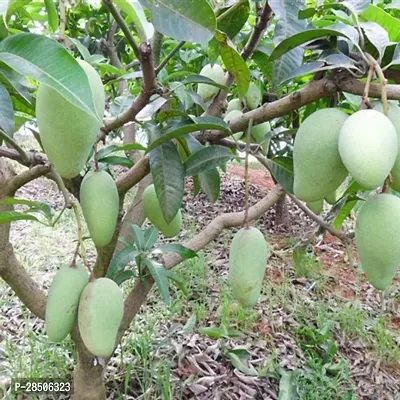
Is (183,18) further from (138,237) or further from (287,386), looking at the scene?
(287,386)

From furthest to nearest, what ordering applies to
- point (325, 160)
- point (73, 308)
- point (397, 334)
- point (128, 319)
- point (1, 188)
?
1. point (397, 334)
2. point (128, 319)
3. point (1, 188)
4. point (73, 308)
5. point (325, 160)

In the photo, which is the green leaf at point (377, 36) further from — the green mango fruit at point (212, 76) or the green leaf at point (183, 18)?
the green mango fruit at point (212, 76)

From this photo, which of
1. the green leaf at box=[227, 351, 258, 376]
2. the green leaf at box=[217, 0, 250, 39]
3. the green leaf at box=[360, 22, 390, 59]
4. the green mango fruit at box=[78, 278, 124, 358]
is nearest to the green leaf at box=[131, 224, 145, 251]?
the green mango fruit at box=[78, 278, 124, 358]

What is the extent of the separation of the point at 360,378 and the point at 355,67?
5.41 ft

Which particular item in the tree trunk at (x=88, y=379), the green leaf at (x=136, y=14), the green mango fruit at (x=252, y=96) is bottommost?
the tree trunk at (x=88, y=379)

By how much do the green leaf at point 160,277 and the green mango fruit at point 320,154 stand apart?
611mm

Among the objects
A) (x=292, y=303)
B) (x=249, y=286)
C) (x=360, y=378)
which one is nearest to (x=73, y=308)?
(x=249, y=286)

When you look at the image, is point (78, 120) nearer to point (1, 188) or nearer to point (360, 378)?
point (1, 188)

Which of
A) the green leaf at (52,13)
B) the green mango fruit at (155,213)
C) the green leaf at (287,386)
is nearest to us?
the green leaf at (52,13)

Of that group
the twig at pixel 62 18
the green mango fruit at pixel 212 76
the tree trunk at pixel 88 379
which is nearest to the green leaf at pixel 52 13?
the twig at pixel 62 18

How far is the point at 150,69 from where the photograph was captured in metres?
0.58

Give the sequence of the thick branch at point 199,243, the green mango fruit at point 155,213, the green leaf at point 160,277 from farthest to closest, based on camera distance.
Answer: the thick branch at point 199,243 < the green leaf at point 160,277 < the green mango fruit at point 155,213

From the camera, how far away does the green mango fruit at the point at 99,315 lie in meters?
0.70

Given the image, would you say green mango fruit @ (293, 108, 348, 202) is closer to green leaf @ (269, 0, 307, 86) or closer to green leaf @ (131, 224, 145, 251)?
green leaf @ (269, 0, 307, 86)
